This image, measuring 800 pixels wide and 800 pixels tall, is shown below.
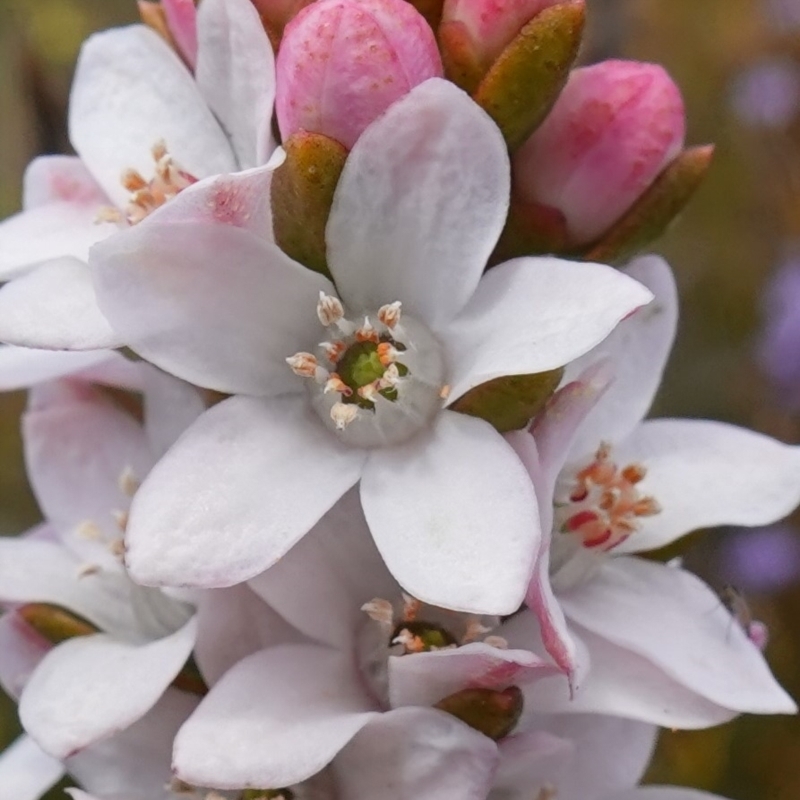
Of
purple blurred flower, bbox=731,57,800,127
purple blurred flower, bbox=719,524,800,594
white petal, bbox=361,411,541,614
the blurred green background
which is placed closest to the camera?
white petal, bbox=361,411,541,614

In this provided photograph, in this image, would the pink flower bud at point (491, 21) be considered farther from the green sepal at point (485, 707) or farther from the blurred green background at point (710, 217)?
the blurred green background at point (710, 217)

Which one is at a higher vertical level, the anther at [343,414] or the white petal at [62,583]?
the anther at [343,414]

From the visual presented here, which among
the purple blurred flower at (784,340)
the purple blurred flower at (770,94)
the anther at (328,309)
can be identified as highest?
the anther at (328,309)

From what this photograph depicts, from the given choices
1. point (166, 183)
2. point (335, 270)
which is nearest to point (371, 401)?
point (335, 270)

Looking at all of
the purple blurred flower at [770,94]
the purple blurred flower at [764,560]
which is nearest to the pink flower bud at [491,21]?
the purple blurred flower at [764,560]

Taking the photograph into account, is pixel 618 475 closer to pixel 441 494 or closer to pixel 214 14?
pixel 441 494

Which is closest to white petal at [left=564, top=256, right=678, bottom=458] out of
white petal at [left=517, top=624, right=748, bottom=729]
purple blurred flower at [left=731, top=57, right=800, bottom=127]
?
white petal at [left=517, top=624, right=748, bottom=729]

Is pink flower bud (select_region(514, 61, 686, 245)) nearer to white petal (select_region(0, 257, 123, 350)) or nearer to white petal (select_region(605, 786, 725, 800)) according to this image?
white petal (select_region(0, 257, 123, 350))

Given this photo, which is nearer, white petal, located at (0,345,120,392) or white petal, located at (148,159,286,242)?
white petal, located at (148,159,286,242)
